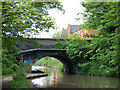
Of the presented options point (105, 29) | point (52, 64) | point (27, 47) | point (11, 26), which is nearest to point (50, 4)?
point (11, 26)

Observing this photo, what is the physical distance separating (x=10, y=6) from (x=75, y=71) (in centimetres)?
2012

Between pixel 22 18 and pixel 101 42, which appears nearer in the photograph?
pixel 22 18

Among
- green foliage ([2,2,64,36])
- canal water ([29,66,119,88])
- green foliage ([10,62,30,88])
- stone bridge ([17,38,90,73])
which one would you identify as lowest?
canal water ([29,66,119,88])

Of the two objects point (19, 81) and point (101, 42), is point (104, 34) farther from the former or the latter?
point (19, 81)

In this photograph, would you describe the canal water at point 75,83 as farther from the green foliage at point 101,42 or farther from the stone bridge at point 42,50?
the stone bridge at point 42,50

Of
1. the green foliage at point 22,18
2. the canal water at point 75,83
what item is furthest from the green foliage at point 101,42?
the green foliage at point 22,18

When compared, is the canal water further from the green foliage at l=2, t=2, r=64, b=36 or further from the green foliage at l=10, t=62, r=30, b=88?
the green foliage at l=2, t=2, r=64, b=36

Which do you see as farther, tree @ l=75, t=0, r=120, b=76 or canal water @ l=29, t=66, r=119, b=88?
tree @ l=75, t=0, r=120, b=76

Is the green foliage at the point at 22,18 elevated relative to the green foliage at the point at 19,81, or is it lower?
elevated

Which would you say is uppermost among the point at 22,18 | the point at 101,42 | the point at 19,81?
the point at 22,18

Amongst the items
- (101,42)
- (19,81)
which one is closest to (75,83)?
(19,81)

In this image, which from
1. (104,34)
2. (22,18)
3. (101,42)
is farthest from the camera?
(104,34)

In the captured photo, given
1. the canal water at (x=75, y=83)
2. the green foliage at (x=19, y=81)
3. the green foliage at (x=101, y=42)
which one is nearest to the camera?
the green foliage at (x=19, y=81)

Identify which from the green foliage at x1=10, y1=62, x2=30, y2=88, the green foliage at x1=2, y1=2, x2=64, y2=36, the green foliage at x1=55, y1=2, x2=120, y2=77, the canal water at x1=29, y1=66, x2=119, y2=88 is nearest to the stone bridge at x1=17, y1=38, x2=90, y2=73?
the green foliage at x1=55, y1=2, x2=120, y2=77
